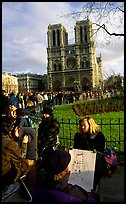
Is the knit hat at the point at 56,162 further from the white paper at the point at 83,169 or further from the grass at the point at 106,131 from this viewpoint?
the grass at the point at 106,131

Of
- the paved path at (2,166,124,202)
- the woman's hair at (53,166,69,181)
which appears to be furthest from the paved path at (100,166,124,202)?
the woman's hair at (53,166,69,181)

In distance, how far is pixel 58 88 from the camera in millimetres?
98750

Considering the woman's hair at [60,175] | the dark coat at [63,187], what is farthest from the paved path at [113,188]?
the woman's hair at [60,175]

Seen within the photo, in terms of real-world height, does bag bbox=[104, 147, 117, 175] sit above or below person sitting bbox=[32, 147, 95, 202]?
below

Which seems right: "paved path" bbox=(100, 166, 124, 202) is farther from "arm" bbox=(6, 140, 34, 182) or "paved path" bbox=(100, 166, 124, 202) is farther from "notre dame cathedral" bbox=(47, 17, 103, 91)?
"notre dame cathedral" bbox=(47, 17, 103, 91)

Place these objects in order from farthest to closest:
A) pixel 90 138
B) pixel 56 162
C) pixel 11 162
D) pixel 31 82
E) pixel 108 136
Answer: pixel 31 82 → pixel 108 136 → pixel 90 138 → pixel 11 162 → pixel 56 162

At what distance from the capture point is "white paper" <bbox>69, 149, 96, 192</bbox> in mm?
4273

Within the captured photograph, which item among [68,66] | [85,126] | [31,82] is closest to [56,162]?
[85,126]

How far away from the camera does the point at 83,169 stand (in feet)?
14.1

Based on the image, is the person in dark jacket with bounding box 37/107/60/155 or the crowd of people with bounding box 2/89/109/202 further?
the person in dark jacket with bounding box 37/107/60/155

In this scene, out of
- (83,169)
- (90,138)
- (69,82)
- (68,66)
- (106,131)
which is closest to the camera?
(83,169)

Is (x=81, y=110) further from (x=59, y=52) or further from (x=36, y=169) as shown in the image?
(x=59, y=52)

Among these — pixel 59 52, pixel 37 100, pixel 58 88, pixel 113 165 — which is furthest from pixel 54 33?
pixel 113 165

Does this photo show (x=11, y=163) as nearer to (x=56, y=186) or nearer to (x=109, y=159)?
(x=56, y=186)
